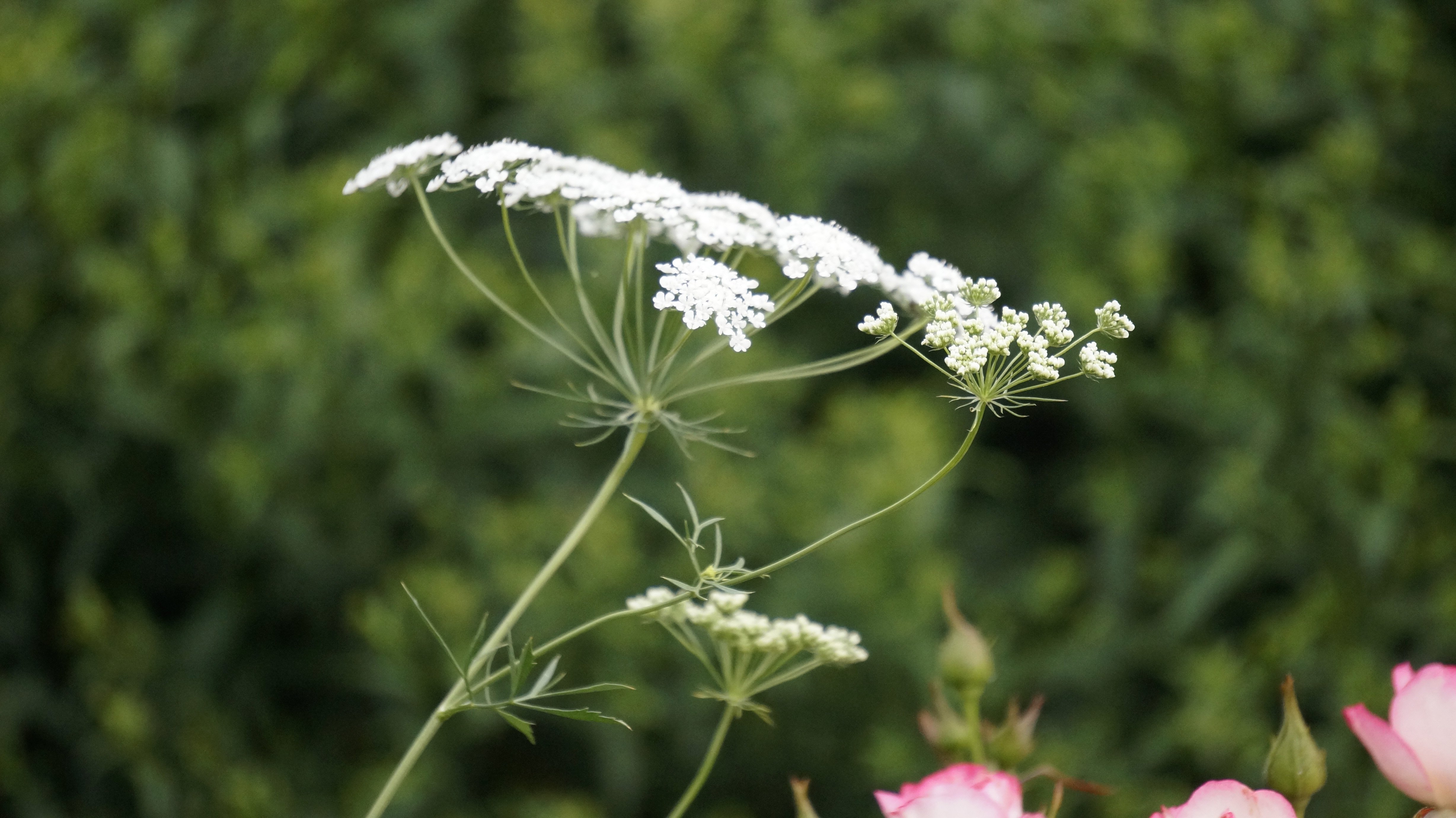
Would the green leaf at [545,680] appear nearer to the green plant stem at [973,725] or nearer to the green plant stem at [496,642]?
the green plant stem at [496,642]

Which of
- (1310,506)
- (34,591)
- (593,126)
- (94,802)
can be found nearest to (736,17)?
(593,126)

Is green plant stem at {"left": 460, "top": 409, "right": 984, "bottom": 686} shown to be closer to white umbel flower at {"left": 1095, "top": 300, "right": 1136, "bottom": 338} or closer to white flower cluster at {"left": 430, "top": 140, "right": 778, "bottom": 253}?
white umbel flower at {"left": 1095, "top": 300, "right": 1136, "bottom": 338}

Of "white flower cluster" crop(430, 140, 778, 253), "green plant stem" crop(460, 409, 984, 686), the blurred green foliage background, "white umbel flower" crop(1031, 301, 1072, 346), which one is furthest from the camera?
the blurred green foliage background

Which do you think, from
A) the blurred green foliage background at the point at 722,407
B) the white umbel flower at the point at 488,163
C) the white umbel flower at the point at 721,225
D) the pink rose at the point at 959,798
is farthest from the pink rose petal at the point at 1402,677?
the blurred green foliage background at the point at 722,407

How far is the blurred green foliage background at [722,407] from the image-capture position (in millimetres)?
1712

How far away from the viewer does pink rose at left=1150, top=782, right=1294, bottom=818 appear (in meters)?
0.50

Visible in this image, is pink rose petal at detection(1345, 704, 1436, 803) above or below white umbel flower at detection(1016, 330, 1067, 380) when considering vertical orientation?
below

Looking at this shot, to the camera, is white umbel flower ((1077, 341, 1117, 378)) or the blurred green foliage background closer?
white umbel flower ((1077, 341, 1117, 378))

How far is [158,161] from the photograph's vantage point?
5.96 ft

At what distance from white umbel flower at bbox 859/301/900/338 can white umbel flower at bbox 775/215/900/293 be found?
0.25ft

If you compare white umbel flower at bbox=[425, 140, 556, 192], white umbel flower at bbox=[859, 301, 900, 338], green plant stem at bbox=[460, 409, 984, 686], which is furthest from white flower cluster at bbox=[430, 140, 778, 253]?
green plant stem at bbox=[460, 409, 984, 686]

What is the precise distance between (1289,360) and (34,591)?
1893 millimetres

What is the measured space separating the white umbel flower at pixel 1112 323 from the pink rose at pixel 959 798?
0.67 feet

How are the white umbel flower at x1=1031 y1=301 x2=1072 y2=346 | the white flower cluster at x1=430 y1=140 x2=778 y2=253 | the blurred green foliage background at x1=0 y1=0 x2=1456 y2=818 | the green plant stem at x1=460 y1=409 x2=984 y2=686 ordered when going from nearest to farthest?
the green plant stem at x1=460 y1=409 x2=984 y2=686 → the white umbel flower at x1=1031 y1=301 x2=1072 y2=346 → the white flower cluster at x1=430 y1=140 x2=778 y2=253 → the blurred green foliage background at x1=0 y1=0 x2=1456 y2=818
